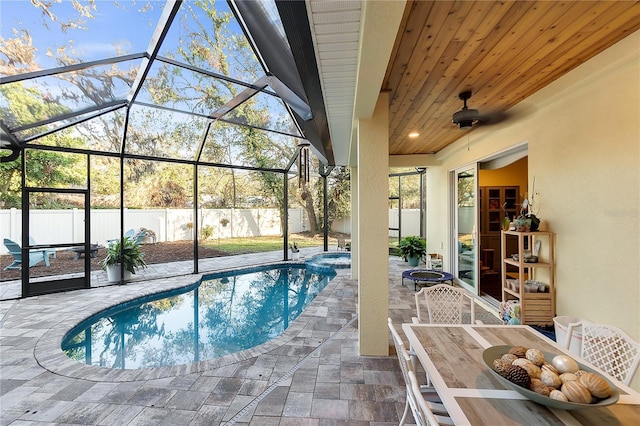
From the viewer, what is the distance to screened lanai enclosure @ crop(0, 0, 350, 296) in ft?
10.7

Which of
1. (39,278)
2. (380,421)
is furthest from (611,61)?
(39,278)

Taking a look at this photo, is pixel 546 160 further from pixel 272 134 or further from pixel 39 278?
pixel 39 278

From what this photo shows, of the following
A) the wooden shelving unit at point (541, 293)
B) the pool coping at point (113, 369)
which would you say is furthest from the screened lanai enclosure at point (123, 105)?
the wooden shelving unit at point (541, 293)

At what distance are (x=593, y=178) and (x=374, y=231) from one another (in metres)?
2.06

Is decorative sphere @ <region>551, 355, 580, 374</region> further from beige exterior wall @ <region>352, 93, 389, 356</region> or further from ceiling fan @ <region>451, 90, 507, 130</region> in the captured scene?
ceiling fan @ <region>451, 90, 507, 130</region>

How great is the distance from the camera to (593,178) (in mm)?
2520

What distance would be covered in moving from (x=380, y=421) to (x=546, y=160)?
10.8 feet

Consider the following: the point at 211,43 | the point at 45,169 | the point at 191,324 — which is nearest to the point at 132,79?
the point at 211,43

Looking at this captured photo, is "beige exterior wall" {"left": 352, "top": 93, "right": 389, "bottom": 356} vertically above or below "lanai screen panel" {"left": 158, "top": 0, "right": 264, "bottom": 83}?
below

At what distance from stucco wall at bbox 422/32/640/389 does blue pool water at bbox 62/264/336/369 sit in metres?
3.91

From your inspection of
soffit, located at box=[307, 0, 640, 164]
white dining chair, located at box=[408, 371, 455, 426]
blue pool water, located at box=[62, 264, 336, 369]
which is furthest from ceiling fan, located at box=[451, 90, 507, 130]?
blue pool water, located at box=[62, 264, 336, 369]

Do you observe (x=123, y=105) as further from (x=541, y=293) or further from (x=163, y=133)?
(x=541, y=293)

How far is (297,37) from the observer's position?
1.85 m

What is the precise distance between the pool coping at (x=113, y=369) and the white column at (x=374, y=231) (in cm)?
75
